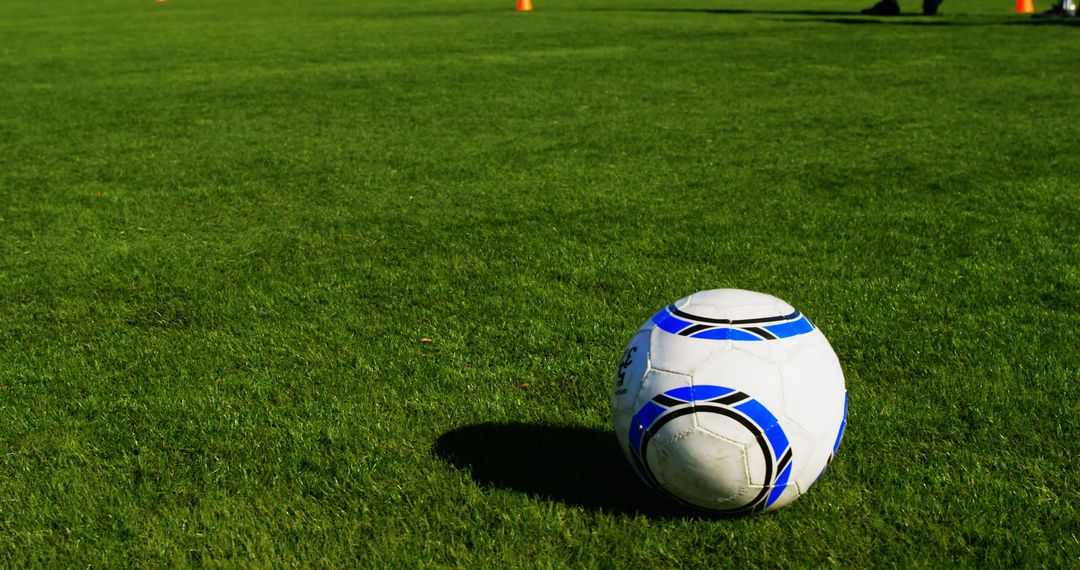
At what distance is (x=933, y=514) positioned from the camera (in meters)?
3.36

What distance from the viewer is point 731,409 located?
3.12m

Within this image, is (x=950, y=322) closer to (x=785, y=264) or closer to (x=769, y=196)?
(x=785, y=264)

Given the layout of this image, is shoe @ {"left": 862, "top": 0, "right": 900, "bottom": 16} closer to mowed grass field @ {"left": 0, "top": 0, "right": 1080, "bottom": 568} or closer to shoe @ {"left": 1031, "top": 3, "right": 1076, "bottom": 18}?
shoe @ {"left": 1031, "top": 3, "right": 1076, "bottom": 18}

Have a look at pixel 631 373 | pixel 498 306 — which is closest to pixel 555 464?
pixel 631 373

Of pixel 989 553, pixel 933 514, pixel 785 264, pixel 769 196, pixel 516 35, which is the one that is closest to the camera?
pixel 989 553

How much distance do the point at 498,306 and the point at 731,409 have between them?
7.76 feet

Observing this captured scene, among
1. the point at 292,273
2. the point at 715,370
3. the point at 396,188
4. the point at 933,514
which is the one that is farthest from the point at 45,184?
the point at 933,514

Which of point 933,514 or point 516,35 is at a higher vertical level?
point 516,35

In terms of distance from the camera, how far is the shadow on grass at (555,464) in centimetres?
345

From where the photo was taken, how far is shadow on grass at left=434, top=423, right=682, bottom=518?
3.45 meters

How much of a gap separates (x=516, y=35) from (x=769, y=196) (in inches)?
483

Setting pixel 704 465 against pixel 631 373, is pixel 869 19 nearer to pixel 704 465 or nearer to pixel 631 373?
pixel 631 373

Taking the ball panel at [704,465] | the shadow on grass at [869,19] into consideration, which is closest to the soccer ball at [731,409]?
the ball panel at [704,465]

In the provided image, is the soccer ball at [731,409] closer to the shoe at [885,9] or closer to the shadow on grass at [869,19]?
the shadow on grass at [869,19]
